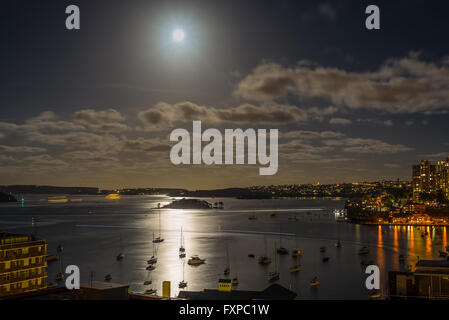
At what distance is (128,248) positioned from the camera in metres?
27.6

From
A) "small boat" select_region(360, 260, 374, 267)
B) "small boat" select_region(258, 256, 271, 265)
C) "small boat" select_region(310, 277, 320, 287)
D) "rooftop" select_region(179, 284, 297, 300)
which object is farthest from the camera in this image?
"small boat" select_region(258, 256, 271, 265)

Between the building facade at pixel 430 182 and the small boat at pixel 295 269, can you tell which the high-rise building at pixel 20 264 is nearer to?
the small boat at pixel 295 269

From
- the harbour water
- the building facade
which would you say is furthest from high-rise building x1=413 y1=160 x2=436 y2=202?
the harbour water

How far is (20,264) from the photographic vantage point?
9367 mm

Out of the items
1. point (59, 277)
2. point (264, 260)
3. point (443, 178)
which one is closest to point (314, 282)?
point (264, 260)

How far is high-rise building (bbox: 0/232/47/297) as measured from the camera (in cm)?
903

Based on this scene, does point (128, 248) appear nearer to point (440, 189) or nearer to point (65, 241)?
point (65, 241)

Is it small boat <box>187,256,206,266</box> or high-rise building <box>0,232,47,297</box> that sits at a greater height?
high-rise building <box>0,232,47,297</box>

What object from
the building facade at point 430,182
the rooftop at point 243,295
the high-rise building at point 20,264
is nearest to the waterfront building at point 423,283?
the rooftop at point 243,295

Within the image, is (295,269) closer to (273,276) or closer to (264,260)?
(273,276)

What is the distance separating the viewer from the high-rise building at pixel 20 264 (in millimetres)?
9031

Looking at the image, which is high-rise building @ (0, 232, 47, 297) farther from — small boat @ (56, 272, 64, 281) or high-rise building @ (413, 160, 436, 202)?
high-rise building @ (413, 160, 436, 202)
